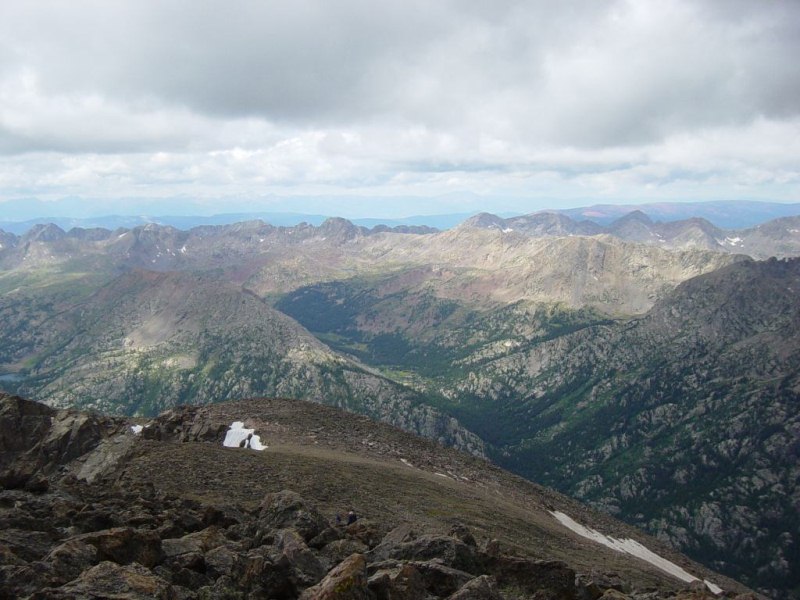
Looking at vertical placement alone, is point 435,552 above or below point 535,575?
above

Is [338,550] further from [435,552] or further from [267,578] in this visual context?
[267,578]

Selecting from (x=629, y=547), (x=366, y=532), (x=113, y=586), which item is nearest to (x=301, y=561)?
(x=113, y=586)

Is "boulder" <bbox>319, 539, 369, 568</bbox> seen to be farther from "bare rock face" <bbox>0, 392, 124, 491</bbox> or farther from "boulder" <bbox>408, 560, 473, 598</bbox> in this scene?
"bare rock face" <bbox>0, 392, 124, 491</bbox>

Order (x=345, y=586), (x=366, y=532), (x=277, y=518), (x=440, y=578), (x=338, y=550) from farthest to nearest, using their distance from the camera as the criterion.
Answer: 1. (x=366, y=532)
2. (x=277, y=518)
3. (x=338, y=550)
4. (x=440, y=578)
5. (x=345, y=586)

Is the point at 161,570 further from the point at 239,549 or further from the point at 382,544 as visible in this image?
the point at 382,544

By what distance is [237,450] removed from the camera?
4803 cm

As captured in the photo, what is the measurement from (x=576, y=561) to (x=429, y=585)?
22.5m

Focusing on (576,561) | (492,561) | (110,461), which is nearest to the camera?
(492,561)

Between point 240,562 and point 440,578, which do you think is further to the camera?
point 440,578

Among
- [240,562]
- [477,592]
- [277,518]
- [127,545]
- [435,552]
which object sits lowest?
[435,552]

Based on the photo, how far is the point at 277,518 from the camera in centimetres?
2608

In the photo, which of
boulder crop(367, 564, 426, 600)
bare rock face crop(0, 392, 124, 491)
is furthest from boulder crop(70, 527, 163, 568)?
bare rock face crop(0, 392, 124, 491)

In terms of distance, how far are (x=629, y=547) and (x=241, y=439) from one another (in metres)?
44.7

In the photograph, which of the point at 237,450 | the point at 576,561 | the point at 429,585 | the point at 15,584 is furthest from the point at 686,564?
the point at 15,584
